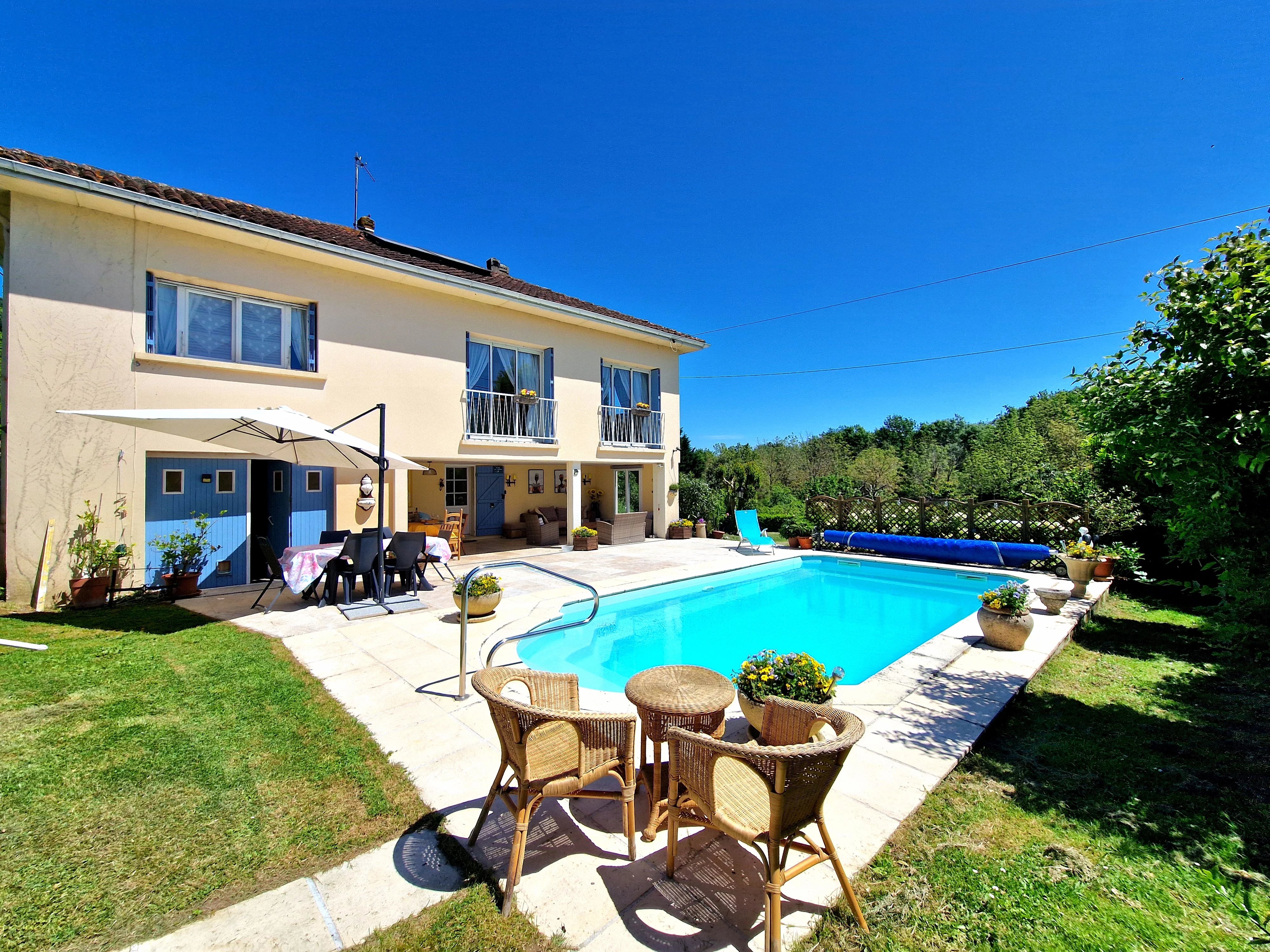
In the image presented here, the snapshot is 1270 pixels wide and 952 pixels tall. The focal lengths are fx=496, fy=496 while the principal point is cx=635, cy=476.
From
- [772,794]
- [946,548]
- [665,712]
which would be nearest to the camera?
[772,794]

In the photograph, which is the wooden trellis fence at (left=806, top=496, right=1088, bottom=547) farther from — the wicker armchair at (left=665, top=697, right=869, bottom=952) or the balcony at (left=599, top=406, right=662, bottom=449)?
the wicker armchair at (left=665, top=697, right=869, bottom=952)

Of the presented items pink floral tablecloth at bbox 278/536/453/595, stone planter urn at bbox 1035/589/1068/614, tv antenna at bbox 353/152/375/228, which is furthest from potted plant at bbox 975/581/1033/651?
tv antenna at bbox 353/152/375/228

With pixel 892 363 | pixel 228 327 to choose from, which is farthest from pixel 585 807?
pixel 892 363

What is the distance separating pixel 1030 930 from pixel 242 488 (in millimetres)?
11238

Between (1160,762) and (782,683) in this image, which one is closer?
(1160,762)

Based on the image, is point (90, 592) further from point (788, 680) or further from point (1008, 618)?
point (1008, 618)

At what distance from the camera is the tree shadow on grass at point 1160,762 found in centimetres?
281

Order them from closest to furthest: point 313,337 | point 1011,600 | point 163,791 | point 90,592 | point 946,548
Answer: point 163,791, point 1011,600, point 90,592, point 313,337, point 946,548

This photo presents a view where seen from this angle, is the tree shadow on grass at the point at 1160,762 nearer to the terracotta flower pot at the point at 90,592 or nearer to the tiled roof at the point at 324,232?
the terracotta flower pot at the point at 90,592

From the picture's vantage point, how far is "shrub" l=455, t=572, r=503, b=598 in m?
6.79

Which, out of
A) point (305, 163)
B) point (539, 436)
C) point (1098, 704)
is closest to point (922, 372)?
point (539, 436)

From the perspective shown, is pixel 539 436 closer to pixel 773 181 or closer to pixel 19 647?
pixel 19 647

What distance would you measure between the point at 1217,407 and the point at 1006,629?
11.6ft

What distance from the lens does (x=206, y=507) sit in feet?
28.3
